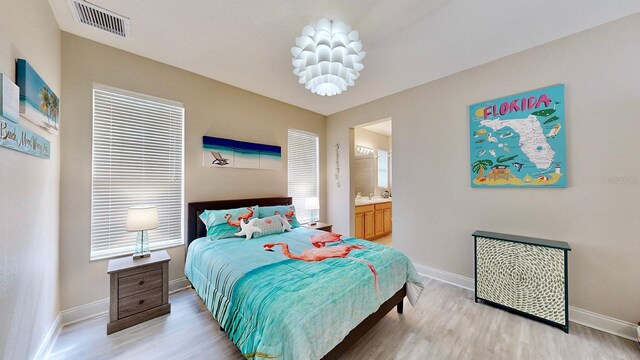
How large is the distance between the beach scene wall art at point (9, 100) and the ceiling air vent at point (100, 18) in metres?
1.02

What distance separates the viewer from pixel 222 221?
2756 millimetres

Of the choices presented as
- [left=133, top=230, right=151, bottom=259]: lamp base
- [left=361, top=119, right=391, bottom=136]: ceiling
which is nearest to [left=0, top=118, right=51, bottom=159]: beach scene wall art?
[left=133, top=230, right=151, bottom=259]: lamp base

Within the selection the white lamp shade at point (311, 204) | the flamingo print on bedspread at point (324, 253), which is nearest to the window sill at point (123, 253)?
the flamingo print on bedspread at point (324, 253)

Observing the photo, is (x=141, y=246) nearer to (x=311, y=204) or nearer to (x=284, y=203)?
(x=284, y=203)

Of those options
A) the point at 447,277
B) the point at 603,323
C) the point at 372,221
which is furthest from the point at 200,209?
the point at 603,323

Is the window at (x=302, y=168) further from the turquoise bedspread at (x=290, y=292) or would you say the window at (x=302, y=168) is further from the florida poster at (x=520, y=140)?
the florida poster at (x=520, y=140)

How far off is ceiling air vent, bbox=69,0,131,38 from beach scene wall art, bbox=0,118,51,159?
1128 mm

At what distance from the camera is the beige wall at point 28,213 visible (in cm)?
124

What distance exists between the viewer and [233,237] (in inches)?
107

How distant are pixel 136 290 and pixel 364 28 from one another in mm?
3299

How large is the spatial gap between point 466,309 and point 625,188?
1.79 meters

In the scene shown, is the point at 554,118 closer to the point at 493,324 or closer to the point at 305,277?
the point at 493,324

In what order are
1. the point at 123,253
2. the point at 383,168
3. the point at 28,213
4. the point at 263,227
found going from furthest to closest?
the point at 383,168 → the point at 263,227 → the point at 123,253 → the point at 28,213

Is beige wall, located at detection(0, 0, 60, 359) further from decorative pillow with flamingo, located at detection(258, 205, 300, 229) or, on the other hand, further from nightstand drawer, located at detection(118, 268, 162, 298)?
decorative pillow with flamingo, located at detection(258, 205, 300, 229)
